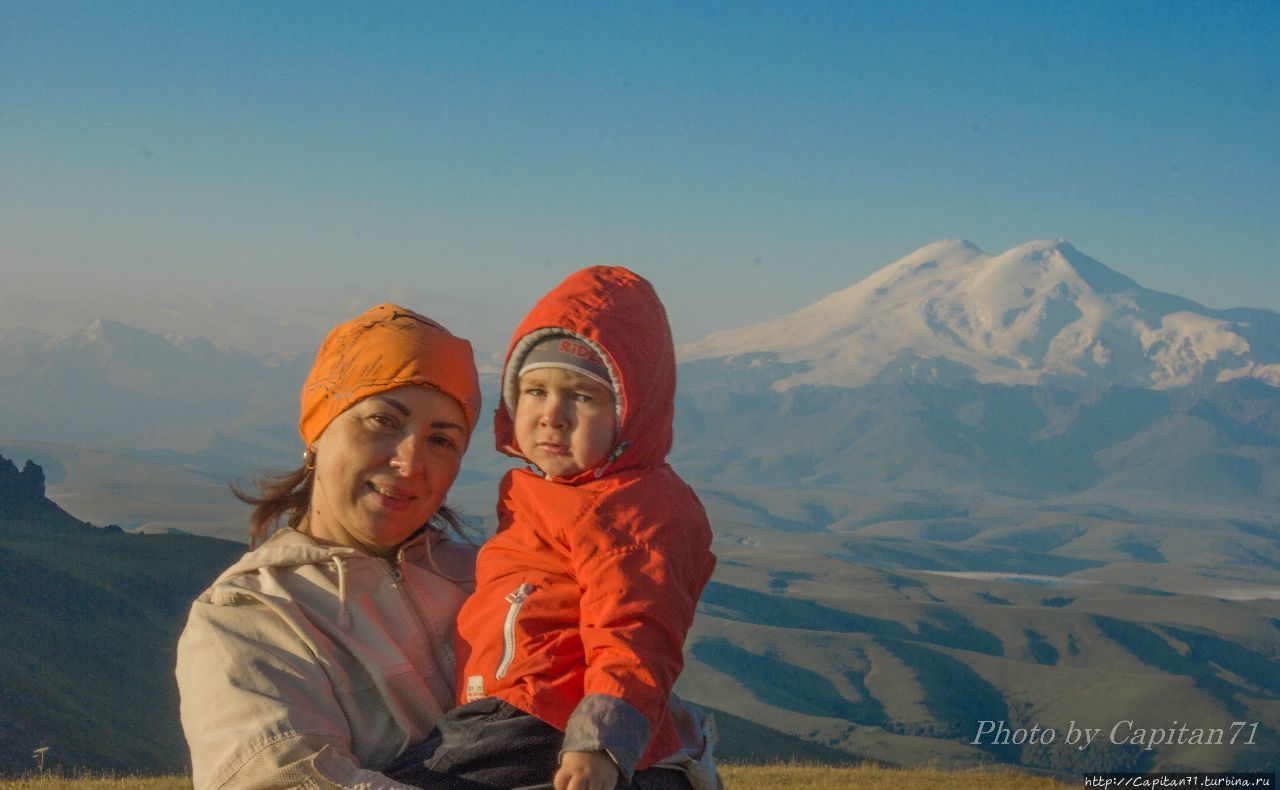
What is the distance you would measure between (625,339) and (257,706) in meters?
1.98

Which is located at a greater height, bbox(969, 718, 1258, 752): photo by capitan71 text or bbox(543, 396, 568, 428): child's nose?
bbox(543, 396, 568, 428): child's nose

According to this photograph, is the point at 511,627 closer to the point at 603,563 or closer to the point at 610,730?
the point at 603,563

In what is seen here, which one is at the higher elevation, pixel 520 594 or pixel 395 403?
pixel 395 403

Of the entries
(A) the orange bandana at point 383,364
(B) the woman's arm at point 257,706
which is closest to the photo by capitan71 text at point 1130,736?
(A) the orange bandana at point 383,364

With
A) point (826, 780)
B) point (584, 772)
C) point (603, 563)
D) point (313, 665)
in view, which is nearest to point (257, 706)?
point (313, 665)

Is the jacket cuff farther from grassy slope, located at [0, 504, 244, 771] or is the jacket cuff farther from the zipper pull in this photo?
grassy slope, located at [0, 504, 244, 771]

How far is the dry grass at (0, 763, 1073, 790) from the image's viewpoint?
2292 cm

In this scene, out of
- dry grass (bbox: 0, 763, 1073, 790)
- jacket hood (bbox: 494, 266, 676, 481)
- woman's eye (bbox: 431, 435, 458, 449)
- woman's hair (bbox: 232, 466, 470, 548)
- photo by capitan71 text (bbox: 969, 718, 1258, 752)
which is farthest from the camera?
A: photo by capitan71 text (bbox: 969, 718, 1258, 752)

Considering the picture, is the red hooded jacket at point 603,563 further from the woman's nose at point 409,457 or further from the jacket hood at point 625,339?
the woman's nose at point 409,457

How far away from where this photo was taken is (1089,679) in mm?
182125

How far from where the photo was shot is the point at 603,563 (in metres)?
4.52

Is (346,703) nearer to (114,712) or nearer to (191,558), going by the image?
(114,712)

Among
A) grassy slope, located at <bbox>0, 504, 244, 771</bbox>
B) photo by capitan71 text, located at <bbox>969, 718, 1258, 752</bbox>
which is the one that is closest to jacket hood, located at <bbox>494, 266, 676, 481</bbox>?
grassy slope, located at <bbox>0, 504, 244, 771</bbox>

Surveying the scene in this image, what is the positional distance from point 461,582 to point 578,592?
0.83 meters
